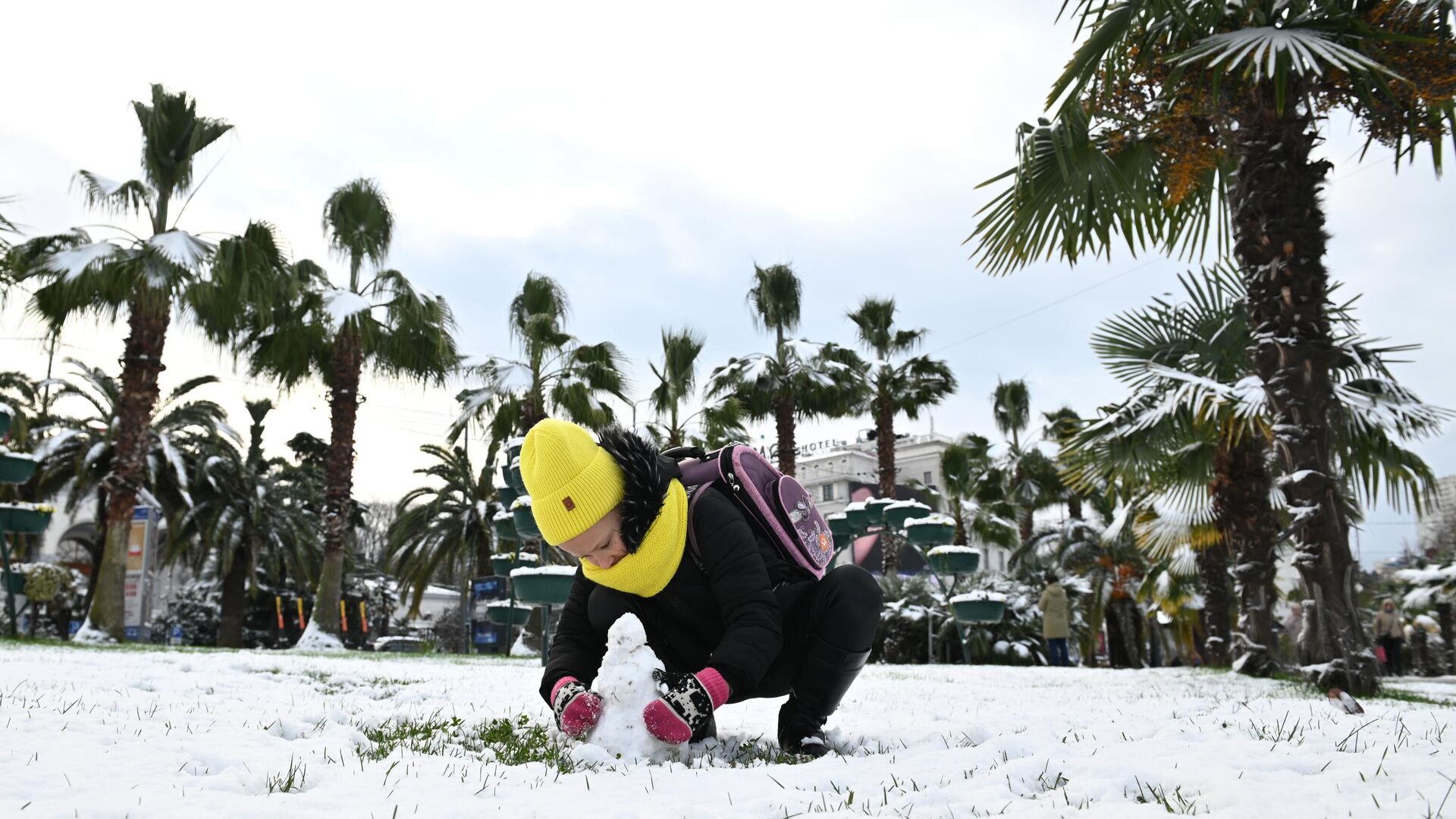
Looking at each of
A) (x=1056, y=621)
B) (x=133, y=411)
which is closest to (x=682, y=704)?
(x=1056, y=621)

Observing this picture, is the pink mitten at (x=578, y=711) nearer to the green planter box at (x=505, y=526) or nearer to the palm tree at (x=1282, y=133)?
the palm tree at (x=1282, y=133)

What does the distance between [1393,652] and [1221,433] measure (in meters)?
10.6

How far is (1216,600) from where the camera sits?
1204 cm

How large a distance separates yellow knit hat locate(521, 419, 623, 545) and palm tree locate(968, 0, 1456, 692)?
4.68 m

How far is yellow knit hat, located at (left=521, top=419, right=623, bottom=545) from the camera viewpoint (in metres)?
2.69

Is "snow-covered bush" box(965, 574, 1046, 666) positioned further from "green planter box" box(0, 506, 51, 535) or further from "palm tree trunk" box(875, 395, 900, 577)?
"green planter box" box(0, 506, 51, 535)

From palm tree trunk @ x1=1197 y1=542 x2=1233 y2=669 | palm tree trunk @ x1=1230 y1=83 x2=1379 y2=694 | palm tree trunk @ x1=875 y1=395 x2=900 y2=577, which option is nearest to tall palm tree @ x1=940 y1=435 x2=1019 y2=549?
palm tree trunk @ x1=875 y1=395 x2=900 y2=577

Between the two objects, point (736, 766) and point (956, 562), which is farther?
point (956, 562)

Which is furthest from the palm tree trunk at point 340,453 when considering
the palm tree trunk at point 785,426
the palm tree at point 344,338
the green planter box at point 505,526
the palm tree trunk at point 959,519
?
the palm tree trunk at point 959,519

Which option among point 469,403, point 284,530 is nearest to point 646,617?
point 469,403

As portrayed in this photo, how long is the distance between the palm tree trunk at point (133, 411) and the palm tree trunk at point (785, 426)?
506 inches

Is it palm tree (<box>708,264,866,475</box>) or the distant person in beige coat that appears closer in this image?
the distant person in beige coat

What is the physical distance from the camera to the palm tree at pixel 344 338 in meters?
17.6

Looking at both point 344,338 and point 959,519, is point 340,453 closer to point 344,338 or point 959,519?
point 344,338
